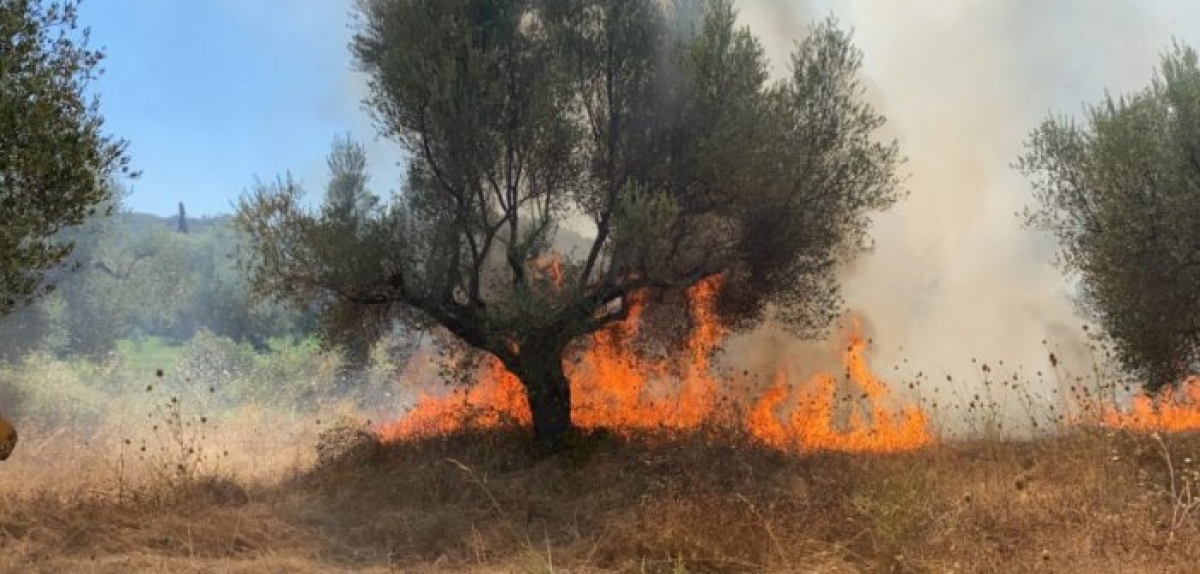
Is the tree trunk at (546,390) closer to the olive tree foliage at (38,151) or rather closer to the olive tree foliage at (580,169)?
the olive tree foliage at (580,169)

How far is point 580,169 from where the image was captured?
46.0 ft

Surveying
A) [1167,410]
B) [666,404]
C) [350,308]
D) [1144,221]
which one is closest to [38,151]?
[350,308]

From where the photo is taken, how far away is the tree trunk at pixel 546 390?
44.9 ft

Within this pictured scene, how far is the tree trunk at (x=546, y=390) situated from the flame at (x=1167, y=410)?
27.4ft

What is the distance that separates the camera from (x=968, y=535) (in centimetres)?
814

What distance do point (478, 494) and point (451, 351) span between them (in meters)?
4.34

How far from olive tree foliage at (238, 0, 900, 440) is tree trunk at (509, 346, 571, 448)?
35 millimetres

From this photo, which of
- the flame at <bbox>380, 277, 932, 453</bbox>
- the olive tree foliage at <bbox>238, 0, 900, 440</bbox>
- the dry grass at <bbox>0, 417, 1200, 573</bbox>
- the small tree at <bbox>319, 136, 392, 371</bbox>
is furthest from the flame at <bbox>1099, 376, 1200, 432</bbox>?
the small tree at <bbox>319, 136, 392, 371</bbox>

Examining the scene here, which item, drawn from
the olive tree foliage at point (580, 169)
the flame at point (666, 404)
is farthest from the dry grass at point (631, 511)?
the olive tree foliage at point (580, 169)

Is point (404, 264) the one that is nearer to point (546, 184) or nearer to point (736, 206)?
point (546, 184)

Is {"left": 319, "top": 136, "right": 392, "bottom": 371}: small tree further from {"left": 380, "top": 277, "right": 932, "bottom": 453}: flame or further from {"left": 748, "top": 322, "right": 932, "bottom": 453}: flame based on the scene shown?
{"left": 748, "top": 322, "right": 932, "bottom": 453}: flame

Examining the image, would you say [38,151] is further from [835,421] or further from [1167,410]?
[1167,410]

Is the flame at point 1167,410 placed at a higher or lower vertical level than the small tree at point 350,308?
lower

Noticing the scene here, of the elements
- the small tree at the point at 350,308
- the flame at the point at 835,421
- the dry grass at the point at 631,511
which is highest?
the small tree at the point at 350,308
